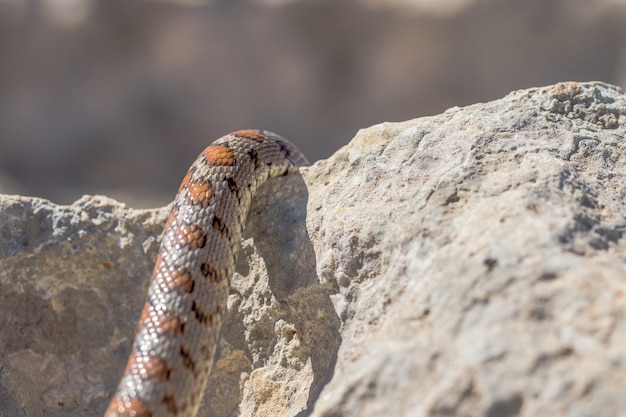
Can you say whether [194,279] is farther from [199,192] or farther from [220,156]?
[220,156]

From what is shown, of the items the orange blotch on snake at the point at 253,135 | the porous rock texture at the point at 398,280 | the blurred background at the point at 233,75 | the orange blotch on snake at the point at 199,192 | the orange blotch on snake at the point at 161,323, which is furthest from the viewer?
the blurred background at the point at 233,75

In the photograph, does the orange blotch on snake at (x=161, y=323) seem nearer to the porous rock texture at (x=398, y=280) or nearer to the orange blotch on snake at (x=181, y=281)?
the orange blotch on snake at (x=181, y=281)

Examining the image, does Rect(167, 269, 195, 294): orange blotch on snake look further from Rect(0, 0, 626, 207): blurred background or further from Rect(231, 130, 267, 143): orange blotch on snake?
Rect(0, 0, 626, 207): blurred background

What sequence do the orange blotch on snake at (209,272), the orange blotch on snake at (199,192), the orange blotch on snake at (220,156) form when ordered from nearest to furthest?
the orange blotch on snake at (209,272) → the orange blotch on snake at (199,192) → the orange blotch on snake at (220,156)

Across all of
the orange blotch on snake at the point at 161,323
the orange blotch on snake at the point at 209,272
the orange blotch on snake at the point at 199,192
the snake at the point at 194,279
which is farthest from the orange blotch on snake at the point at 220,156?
the orange blotch on snake at the point at 161,323

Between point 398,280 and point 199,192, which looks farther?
point 199,192

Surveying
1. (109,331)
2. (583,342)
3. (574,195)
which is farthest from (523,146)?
(109,331)

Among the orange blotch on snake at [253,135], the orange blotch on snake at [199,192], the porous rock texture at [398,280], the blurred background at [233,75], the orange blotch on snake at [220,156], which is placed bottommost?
the porous rock texture at [398,280]

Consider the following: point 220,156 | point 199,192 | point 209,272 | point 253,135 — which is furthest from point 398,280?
point 253,135
